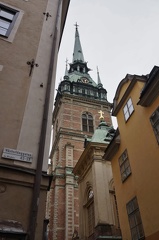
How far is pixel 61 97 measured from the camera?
40.4m

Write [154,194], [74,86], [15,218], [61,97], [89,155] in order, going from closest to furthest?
[15,218], [154,194], [89,155], [61,97], [74,86]

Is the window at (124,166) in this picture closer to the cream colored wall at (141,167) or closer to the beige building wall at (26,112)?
the cream colored wall at (141,167)

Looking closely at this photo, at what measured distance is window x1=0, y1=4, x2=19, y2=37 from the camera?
786 centimetres

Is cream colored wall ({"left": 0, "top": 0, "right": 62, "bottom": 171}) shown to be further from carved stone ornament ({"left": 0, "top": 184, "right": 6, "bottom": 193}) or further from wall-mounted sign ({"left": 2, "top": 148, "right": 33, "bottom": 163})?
carved stone ornament ({"left": 0, "top": 184, "right": 6, "bottom": 193})

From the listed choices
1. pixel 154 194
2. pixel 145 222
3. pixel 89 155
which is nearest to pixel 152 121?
pixel 154 194

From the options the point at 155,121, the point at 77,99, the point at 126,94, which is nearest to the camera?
the point at 155,121

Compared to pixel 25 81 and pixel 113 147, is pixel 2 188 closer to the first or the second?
pixel 25 81

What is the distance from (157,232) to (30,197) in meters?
4.55

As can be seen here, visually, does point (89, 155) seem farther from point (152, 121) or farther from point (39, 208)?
point (39, 208)

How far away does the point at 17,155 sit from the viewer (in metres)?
5.38

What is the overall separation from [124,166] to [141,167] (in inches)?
65.3

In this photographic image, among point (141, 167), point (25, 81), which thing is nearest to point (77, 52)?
point (141, 167)

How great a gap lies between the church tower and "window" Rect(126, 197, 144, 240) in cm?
1614

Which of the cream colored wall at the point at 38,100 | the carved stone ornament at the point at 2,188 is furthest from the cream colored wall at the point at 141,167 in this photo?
the carved stone ornament at the point at 2,188
